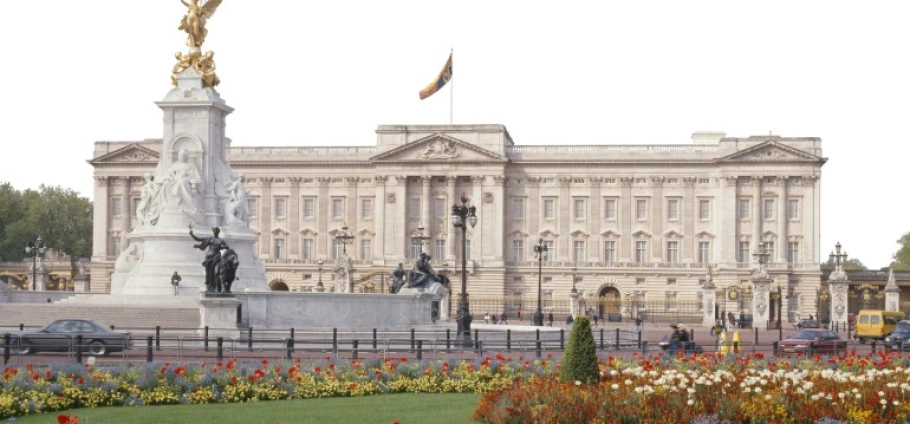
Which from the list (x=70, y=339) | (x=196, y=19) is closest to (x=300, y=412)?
(x=70, y=339)

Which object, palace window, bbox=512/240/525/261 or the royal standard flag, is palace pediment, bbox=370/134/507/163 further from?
the royal standard flag

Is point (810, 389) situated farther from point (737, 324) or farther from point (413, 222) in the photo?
point (413, 222)

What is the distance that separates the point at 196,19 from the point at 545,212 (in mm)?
61452

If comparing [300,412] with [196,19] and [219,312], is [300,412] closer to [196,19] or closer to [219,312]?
[219,312]

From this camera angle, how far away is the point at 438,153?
342 ft

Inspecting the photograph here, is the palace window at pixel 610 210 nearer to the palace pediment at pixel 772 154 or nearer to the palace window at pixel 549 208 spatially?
the palace window at pixel 549 208

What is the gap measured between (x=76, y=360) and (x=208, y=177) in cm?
1872

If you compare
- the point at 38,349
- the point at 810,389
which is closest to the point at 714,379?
the point at 810,389

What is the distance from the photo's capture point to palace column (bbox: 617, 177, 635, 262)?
104 metres

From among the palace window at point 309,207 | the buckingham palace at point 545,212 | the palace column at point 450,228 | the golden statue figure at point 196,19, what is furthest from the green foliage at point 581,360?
the palace window at point 309,207

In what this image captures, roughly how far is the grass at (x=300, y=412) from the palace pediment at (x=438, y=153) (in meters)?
81.0

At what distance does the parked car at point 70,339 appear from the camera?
28.7 metres

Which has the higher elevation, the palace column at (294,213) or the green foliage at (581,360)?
the palace column at (294,213)

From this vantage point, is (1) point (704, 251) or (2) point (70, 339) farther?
(1) point (704, 251)
